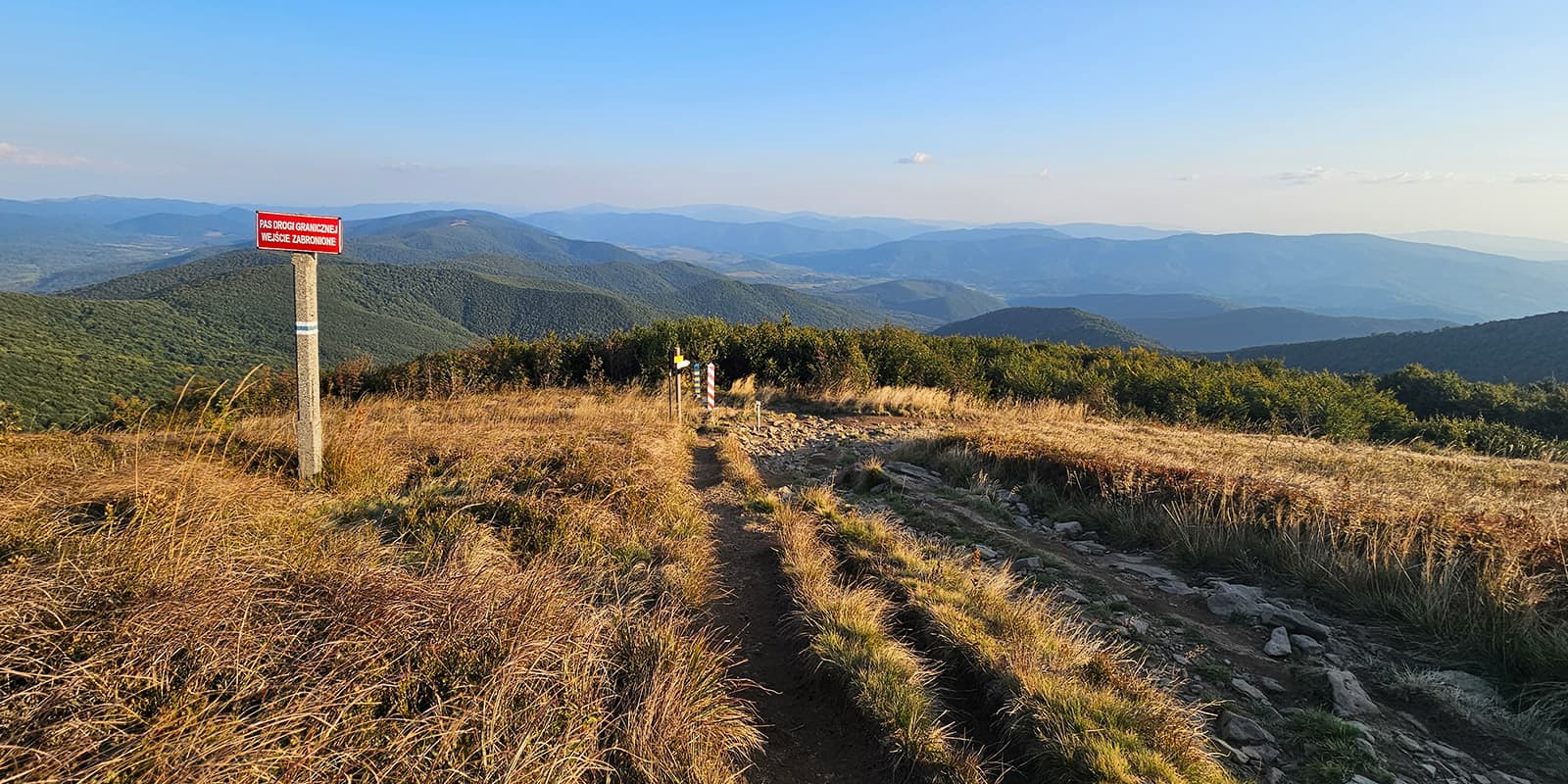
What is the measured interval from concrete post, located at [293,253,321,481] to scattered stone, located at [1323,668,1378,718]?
25.4 ft

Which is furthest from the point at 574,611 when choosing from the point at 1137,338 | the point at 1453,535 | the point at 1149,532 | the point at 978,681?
the point at 1137,338

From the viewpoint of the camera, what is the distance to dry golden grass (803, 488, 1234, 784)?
2879mm

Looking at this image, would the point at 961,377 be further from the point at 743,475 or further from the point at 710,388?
the point at 743,475

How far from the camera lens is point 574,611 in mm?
3285

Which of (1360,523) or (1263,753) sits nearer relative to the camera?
(1263,753)

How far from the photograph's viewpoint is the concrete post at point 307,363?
585 centimetres

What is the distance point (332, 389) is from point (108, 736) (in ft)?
54.2

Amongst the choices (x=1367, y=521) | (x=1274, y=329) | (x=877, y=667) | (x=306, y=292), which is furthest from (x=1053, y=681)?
(x=1274, y=329)

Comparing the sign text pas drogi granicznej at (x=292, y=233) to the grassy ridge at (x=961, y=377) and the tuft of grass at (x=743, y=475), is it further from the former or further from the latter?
the grassy ridge at (x=961, y=377)

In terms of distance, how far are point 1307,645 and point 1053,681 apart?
2.51m

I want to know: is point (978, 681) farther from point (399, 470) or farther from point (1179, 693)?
point (399, 470)

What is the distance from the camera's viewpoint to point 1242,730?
346cm

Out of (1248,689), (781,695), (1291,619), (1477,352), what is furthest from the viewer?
(1477,352)

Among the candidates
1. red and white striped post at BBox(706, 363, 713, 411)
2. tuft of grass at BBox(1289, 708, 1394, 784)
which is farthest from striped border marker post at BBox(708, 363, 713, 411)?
tuft of grass at BBox(1289, 708, 1394, 784)
